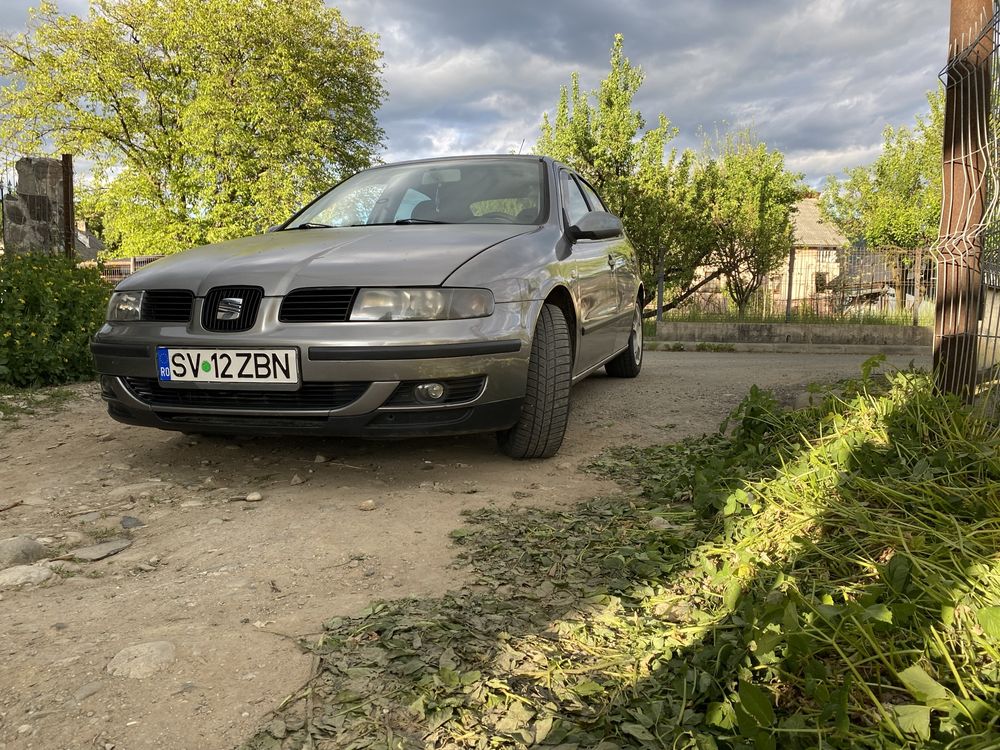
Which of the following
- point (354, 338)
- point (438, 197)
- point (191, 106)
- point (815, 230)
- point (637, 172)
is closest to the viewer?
point (354, 338)

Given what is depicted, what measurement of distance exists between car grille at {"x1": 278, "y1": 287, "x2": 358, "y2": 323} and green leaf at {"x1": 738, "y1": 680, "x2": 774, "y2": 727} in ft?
6.69

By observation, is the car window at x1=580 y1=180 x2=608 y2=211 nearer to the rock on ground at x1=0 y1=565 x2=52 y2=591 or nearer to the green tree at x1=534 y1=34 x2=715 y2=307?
the rock on ground at x1=0 y1=565 x2=52 y2=591

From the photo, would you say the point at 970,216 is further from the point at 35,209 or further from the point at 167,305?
the point at 35,209

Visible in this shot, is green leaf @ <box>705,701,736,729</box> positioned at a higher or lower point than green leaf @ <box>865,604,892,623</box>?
lower

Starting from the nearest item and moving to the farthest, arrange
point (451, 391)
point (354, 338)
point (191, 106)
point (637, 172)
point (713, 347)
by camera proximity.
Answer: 1. point (354, 338)
2. point (451, 391)
3. point (713, 347)
4. point (637, 172)
5. point (191, 106)

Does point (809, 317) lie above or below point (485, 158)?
below

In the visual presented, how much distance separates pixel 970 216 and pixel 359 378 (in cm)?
254

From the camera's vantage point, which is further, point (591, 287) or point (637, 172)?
point (637, 172)

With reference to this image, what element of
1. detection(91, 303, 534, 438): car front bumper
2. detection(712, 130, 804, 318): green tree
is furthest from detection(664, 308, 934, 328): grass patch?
detection(91, 303, 534, 438): car front bumper

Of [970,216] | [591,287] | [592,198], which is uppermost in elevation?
[592,198]

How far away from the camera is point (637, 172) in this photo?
47.0 feet

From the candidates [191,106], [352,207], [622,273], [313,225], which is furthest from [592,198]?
[191,106]

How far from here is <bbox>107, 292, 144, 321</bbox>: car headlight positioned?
10.4 feet

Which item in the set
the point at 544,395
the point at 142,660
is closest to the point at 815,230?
the point at 544,395
